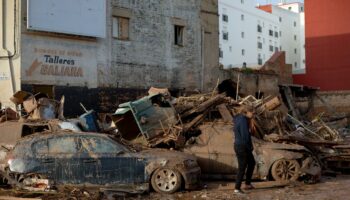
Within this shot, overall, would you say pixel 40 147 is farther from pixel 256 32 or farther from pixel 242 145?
pixel 256 32

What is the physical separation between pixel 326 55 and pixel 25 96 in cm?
3128

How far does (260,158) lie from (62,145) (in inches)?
187

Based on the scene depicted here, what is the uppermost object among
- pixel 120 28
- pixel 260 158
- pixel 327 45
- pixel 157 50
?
pixel 327 45

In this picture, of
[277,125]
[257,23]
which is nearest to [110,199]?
[277,125]

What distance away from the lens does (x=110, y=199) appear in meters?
10.6

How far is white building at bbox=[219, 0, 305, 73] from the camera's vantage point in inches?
2889

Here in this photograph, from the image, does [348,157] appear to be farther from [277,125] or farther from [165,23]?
[165,23]

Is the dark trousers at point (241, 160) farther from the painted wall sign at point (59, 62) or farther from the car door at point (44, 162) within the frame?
the painted wall sign at point (59, 62)

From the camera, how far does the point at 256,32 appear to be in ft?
263

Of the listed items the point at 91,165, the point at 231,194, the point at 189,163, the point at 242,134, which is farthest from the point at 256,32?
the point at 91,165

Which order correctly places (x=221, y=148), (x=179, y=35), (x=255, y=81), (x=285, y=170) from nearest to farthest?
(x=285, y=170)
(x=221, y=148)
(x=179, y=35)
(x=255, y=81)

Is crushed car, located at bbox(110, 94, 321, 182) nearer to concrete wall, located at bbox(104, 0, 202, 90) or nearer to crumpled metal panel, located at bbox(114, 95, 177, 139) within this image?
crumpled metal panel, located at bbox(114, 95, 177, 139)

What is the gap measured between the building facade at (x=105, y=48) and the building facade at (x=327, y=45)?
18879 millimetres

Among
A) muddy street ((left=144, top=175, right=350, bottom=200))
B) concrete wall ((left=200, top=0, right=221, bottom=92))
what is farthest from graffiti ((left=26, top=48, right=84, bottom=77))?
muddy street ((left=144, top=175, right=350, bottom=200))
